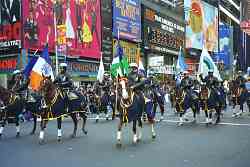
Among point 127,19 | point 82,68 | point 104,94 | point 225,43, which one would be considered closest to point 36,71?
point 104,94

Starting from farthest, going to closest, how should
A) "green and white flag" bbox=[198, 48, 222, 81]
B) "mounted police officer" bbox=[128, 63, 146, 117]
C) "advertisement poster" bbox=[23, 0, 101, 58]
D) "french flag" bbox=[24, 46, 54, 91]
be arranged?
"advertisement poster" bbox=[23, 0, 101, 58]
"green and white flag" bbox=[198, 48, 222, 81]
"french flag" bbox=[24, 46, 54, 91]
"mounted police officer" bbox=[128, 63, 146, 117]

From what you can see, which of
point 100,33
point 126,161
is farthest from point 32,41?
point 126,161

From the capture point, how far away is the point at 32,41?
33.9 metres

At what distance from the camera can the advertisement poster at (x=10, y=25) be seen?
3343 cm

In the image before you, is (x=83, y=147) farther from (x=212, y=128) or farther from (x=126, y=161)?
(x=212, y=128)

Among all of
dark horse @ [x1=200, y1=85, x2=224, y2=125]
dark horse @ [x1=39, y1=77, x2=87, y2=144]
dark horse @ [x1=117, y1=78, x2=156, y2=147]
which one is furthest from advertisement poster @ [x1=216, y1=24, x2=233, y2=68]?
dark horse @ [x1=117, y1=78, x2=156, y2=147]

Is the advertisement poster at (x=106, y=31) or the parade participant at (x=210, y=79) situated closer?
the parade participant at (x=210, y=79)

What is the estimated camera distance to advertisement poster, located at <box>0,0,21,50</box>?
33428 mm

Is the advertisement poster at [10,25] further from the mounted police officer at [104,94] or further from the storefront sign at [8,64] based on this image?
the mounted police officer at [104,94]

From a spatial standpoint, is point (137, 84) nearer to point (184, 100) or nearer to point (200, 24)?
point (184, 100)

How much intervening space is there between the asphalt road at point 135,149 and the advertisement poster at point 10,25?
17759mm

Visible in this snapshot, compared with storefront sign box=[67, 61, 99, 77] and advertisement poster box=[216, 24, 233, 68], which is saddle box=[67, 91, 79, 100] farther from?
advertisement poster box=[216, 24, 233, 68]

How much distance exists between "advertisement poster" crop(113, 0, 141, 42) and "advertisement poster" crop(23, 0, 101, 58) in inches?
153

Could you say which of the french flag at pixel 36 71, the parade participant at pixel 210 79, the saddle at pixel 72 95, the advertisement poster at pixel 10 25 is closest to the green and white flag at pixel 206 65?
the parade participant at pixel 210 79
